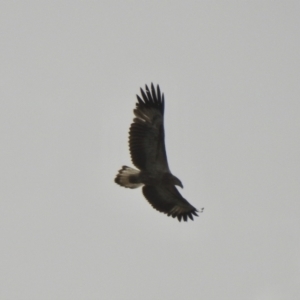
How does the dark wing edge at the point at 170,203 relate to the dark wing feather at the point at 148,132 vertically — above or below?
below

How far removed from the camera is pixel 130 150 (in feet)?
54.3

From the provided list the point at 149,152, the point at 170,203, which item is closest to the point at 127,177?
the point at 149,152

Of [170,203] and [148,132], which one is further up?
[148,132]

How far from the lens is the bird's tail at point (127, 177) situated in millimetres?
16734

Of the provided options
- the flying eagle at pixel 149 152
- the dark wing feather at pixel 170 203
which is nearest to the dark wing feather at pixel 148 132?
the flying eagle at pixel 149 152

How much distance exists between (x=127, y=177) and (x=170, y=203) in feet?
4.54

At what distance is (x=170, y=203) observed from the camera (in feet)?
57.1

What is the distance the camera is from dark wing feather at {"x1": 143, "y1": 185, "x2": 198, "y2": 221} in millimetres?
17156

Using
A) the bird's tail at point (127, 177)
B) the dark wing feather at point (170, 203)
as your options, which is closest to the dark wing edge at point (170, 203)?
the dark wing feather at point (170, 203)

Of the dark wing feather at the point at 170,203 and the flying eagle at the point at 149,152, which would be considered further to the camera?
the dark wing feather at the point at 170,203

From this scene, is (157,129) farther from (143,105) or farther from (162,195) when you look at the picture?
(162,195)

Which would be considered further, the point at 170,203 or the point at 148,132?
the point at 170,203

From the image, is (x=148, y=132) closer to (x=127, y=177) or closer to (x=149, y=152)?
(x=149, y=152)

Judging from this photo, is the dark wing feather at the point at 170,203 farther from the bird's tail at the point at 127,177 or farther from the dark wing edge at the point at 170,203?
the bird's tail at the point at 127,177
